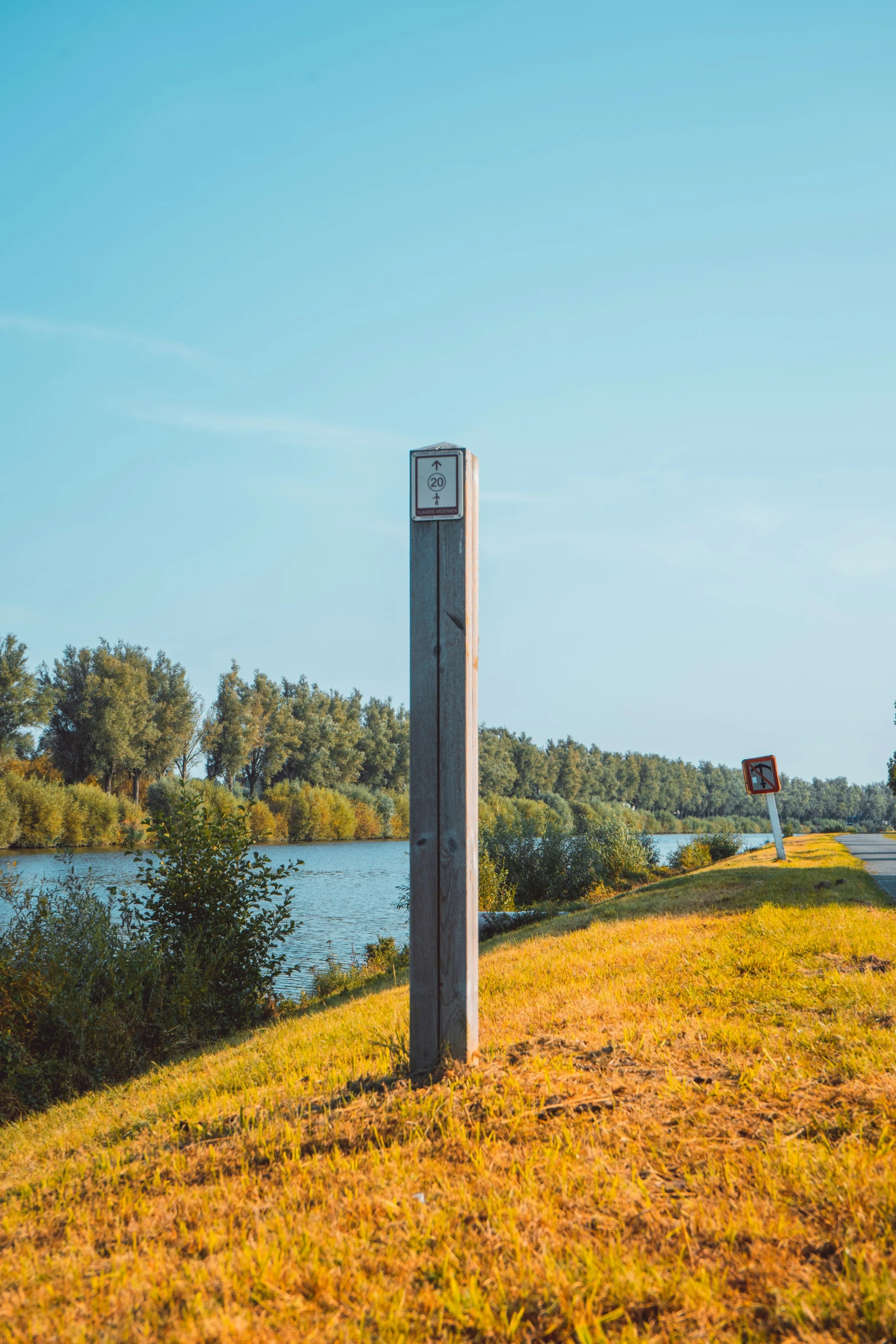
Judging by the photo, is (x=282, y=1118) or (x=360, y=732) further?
(x=360, y=732)

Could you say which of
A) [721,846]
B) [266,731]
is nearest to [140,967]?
[721,846]

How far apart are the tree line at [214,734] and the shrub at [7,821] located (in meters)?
10.2

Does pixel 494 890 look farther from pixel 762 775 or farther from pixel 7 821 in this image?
pixel 7 821

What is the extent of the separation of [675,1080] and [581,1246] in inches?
53.7

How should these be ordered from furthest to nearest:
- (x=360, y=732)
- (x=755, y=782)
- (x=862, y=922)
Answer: (x=360, y=732)
(x=755, y=782)
(x=862, y=922)

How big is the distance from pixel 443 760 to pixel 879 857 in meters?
22.8

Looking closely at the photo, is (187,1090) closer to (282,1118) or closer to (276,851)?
(282,1118)

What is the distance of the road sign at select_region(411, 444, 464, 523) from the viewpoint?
4.14 metres

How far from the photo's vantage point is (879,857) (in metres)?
22.9

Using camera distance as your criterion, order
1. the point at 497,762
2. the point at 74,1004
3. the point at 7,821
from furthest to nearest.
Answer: the point at 497,762, the point at 7,821, the point at 74,1004

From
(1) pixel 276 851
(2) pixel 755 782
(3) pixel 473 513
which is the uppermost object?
(3) pixel 473 513

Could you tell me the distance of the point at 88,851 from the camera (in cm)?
4494

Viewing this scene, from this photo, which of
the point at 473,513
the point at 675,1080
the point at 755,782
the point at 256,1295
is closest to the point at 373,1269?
the point at 256,1295

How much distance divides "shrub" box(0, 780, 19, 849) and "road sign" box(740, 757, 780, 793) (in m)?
37.7
